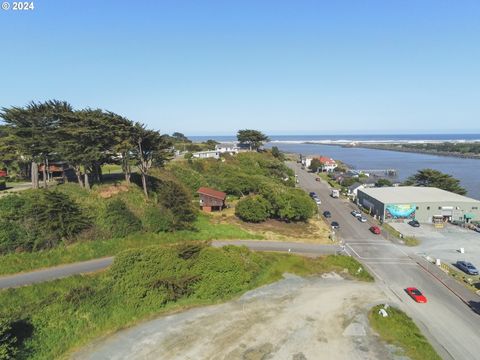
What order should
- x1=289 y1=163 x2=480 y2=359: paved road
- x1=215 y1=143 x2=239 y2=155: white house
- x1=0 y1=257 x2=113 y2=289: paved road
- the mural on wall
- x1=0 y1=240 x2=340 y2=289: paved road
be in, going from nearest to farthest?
x1=289 y1=163 x2=480 y2=359: paved road
x1=0 y1=257 x2=113 y2=289: paved road
x1=0 y1=240 x2=340 y2=289: paved road
the mural on wall
x1=215 y1=143 x2=239 y2=155: white house

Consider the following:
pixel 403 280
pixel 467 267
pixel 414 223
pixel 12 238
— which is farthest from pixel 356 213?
pixel 12 238

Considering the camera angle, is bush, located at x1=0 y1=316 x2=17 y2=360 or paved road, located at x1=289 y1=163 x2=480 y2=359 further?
paved road, located at x1=289 y1=163 x2=480 y2=359

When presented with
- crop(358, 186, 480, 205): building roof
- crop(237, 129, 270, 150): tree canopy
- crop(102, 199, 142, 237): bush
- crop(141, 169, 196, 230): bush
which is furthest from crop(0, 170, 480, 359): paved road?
crop(237, 129, 270, 150): tree canopy

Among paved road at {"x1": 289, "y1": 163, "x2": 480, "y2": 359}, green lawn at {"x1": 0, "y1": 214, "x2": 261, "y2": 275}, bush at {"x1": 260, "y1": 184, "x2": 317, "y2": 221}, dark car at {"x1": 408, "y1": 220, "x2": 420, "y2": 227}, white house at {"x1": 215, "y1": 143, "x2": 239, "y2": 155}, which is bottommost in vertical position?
paved road at {"x1": 289, "y1": 163, "x2": 480, "y2": 359}

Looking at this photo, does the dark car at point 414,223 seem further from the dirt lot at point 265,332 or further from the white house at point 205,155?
the white house at point 205,155

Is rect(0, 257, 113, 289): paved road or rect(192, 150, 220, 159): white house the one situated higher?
rect(192, 150, 220, 159): white house

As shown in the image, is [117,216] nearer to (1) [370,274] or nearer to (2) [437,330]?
(1) [370,274]

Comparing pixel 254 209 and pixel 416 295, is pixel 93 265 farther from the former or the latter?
pixel 416 295

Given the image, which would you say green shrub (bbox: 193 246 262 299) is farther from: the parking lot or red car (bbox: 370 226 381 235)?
the parking lot
